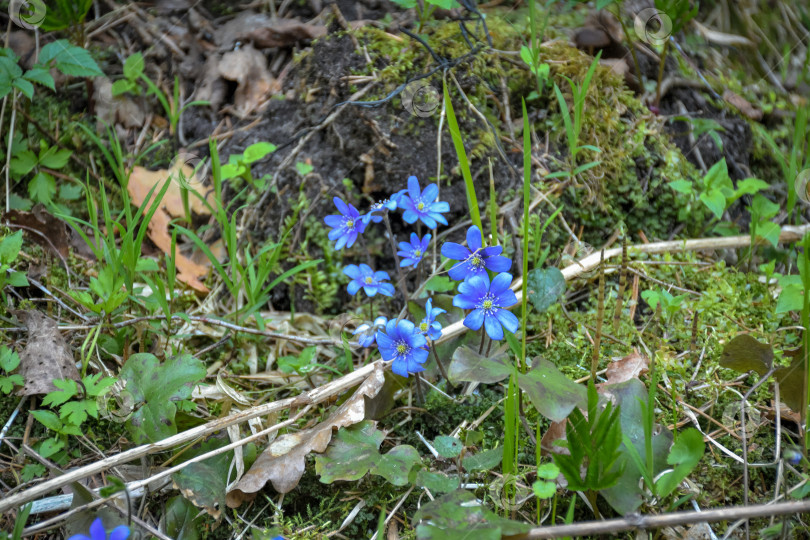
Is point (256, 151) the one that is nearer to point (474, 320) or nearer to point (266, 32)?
point (266, 32)

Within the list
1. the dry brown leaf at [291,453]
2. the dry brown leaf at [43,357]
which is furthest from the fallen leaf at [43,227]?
the dry brown leaf at [291,453]

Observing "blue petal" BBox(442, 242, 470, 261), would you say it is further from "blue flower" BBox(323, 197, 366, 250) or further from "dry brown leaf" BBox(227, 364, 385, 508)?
"dry brown leaf" BBox(227, 364, 385, 508)

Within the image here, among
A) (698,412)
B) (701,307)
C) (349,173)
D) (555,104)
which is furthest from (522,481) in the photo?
(555,104)

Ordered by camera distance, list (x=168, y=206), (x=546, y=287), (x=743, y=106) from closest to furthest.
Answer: (x=546, y=287)
(x=168, y=206)
(x=743, y=106)

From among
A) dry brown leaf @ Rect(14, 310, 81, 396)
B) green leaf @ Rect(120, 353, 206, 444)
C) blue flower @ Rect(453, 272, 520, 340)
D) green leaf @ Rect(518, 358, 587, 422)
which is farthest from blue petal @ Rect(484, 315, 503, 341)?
dry brown leaf @ Rect(14, 310, 81, 396)

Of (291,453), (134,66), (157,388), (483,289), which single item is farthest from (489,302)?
(134,66)
